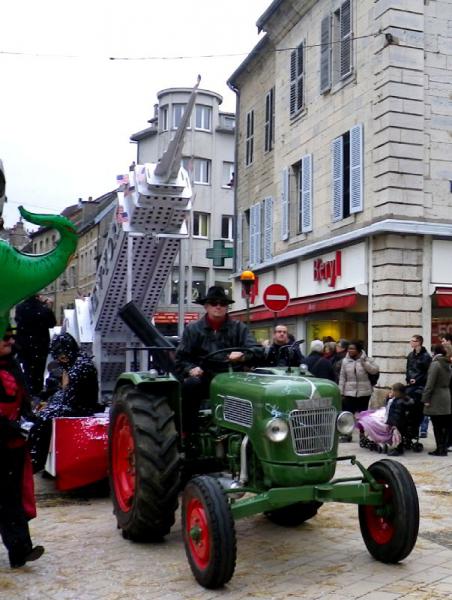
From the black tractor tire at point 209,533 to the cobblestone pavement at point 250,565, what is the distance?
0.12 m

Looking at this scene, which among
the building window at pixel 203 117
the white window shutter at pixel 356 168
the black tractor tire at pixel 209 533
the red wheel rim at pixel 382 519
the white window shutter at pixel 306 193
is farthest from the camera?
the building window at pixel 203 117

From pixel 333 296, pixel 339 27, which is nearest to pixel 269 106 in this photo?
pixel 339 27

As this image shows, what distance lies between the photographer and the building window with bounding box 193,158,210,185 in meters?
39.2

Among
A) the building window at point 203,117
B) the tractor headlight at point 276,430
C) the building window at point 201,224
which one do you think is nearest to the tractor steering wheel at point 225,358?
the tractor headlight at point 276,430

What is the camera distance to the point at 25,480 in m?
4.94

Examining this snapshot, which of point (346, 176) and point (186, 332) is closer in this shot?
point (186, 332)

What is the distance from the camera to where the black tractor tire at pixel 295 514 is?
5785 mm

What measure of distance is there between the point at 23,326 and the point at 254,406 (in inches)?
201

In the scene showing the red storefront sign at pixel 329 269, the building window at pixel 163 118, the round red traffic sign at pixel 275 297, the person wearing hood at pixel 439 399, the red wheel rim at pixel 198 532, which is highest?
the building window at pixel 163 118

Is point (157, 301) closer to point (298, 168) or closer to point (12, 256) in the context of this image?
point (12, 256)

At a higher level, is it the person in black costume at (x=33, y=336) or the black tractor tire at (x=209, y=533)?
the person in black costume at (x=33, y=336)

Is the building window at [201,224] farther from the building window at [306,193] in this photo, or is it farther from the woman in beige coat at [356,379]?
the woman in beige coat at [356,379]

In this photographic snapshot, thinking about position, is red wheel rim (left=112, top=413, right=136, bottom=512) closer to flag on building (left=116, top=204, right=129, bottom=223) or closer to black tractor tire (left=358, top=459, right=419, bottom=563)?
black tractor tire (left=358, top=459, right=419, bottom=563)

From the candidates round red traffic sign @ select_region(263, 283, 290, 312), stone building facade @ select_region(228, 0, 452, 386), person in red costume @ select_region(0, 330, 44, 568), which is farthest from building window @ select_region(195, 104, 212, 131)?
person in red costume @ select_region(0, 330, 44, 568)
